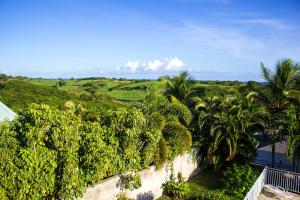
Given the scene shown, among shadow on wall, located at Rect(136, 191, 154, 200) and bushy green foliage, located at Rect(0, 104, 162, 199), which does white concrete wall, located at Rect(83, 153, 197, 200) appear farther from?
bushy green foliage, located at Rect(0, 104, 162, 199)

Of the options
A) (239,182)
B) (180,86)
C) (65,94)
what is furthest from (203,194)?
(65,94)

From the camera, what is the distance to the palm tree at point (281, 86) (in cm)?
1744

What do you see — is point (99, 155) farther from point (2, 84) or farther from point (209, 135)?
A: point (2, 84)

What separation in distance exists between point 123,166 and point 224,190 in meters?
5.38

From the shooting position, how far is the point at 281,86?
17.5 metres

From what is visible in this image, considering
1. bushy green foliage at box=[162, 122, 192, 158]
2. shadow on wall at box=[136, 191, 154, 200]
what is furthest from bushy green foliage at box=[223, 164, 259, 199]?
shadow on wall at box=[136, 191, 154, 200]

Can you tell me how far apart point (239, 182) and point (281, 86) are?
260 inches

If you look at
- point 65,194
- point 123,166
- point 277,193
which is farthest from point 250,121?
point 65,194

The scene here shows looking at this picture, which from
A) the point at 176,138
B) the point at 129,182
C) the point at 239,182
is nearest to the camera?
the point at 129,182

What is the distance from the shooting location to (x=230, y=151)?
1572cm

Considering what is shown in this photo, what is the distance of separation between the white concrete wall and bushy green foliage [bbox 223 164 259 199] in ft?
7.01

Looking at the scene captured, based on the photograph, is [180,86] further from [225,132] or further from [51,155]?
[51,155]

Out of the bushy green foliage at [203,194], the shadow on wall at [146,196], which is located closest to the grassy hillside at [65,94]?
the bushy green foliage at [203,194]

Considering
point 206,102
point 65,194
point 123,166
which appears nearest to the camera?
point 65,194
